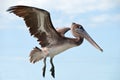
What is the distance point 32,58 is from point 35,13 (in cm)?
103

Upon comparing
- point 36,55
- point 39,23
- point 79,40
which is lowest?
point 36,55

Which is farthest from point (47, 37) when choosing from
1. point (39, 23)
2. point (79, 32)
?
point (79, 32)

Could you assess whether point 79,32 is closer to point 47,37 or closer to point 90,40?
point 90,40

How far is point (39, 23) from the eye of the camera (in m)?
19.6

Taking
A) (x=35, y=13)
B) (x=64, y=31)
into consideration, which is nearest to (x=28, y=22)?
(x=35, y=13)

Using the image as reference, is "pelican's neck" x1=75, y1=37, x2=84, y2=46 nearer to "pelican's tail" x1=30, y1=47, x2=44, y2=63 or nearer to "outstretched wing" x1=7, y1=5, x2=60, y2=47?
"outstretched wing" x1=7, y1=5, x2=60, y2=47

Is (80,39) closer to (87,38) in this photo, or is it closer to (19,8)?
(87,38)

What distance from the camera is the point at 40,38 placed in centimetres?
1977

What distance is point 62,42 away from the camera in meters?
19.5

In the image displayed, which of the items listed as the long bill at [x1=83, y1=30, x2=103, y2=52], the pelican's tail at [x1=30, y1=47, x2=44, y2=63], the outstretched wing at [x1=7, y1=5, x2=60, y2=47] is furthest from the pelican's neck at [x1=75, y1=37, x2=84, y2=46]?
the pelican's tail at [x1=30, y1=47, x2=44, y2=63]

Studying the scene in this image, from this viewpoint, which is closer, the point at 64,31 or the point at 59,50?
the point at 59,50

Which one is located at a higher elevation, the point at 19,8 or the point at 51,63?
the point at 19,8

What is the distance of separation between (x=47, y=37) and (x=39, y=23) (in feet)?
1.38

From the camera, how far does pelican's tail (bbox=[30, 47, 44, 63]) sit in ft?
64.3
